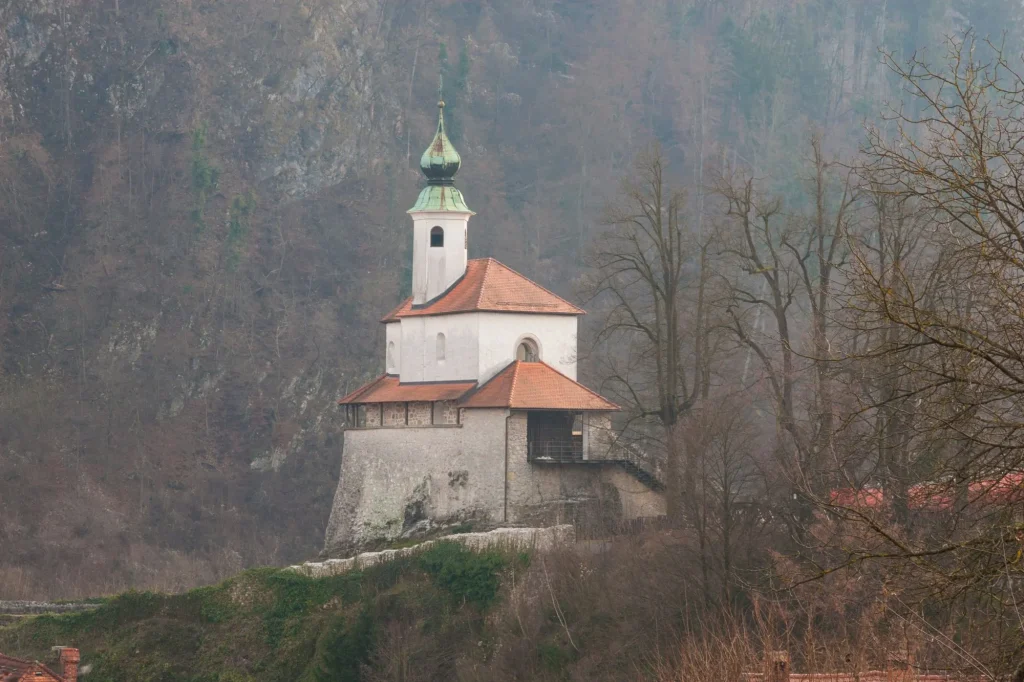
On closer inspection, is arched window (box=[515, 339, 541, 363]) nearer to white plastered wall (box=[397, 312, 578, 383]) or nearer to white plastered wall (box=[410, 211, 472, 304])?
white plastered wall (box=[397, 312, 578, 383])

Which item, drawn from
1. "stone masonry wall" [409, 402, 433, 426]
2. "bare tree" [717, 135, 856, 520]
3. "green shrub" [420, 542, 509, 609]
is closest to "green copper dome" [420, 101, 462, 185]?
"stone masonry wall" [409, 402, 433, 426]

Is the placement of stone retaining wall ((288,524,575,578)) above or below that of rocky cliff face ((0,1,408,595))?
below

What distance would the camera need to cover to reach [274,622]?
135ft

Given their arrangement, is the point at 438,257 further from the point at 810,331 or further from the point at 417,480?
the point at 810,331

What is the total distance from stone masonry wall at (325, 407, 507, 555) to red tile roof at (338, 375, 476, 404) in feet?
2.36

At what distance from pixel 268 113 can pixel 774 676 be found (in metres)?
56.3

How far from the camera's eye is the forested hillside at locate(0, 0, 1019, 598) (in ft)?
212

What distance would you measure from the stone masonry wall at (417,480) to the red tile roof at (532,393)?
0.37 m

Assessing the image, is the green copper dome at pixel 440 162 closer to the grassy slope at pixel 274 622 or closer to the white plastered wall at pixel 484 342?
the white plastered wall at pixel 484 342

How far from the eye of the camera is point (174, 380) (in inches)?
2702

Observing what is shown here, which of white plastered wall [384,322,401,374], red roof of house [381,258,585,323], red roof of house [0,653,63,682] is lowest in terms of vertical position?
red roof of house [0,653,63,682]

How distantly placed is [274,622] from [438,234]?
10434mm

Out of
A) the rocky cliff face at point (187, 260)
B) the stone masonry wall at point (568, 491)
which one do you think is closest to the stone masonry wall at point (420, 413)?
the stone masonry wall at point (568, 491)

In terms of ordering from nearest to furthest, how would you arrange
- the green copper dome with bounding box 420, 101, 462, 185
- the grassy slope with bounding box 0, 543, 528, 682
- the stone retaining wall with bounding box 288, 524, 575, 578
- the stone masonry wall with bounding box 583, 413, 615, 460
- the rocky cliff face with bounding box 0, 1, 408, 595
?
the grassy slope with bounding box 0, 543, 528, 682 < the stone retaining wall with bounding box 288, 524, 575, 578 < the stone masonry wall with bounding box 583, 413, 615, 460 < the green copper dome with bounding box 420, 101, 462, 185 < the rocky cliff face with bounding box 0, 1, 408, 595
